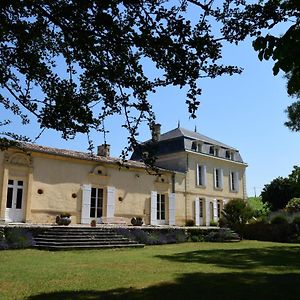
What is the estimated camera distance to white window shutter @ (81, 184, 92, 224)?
19000mm

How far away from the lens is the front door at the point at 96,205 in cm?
1978

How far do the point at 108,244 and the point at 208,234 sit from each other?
7.49 meters

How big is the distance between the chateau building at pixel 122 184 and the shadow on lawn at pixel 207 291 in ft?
21.4

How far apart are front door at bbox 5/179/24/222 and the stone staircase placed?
2726 mm

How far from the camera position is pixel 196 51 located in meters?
4.43

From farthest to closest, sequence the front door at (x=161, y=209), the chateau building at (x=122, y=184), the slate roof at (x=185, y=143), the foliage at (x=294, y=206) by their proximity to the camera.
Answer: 1. the slate roof at (x=185, y=143)
2. the foliage at (x=294, y=206)
3. the front door at (x=161, y=209)
4. the chateau building at (x=122, y=184)

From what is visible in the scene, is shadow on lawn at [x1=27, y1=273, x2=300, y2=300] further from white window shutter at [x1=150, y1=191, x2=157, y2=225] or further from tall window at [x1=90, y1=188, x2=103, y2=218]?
white window shutter at [x1=150, y1=191, x2=157, y2=225]

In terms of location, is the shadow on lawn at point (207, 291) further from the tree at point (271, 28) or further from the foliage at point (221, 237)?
the foliage at point (221, 237)

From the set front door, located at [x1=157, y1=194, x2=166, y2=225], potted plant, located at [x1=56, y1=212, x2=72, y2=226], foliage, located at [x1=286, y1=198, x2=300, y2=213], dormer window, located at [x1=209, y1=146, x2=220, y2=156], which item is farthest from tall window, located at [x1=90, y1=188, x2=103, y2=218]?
foliage, located at [x1=286, y1=198, x2=300, y2=213]

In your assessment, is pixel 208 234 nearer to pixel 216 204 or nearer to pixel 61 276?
pixel 216 204

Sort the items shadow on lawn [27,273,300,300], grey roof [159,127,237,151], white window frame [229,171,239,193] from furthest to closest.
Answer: white window frame [229,171,239,193]
grey roof [159,127,237,151]
shadow on lawn [27,273,300,300]

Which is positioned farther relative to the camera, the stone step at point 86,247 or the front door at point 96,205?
the front door at point 96,205

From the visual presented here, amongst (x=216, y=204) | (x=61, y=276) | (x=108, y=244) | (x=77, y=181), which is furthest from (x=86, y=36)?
(x=216, y=204)

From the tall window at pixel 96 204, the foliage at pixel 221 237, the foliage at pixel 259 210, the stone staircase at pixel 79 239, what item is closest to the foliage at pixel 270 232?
the foliage at pixel 221 237
